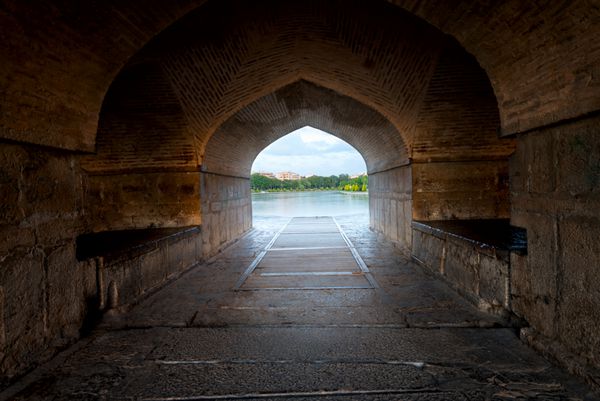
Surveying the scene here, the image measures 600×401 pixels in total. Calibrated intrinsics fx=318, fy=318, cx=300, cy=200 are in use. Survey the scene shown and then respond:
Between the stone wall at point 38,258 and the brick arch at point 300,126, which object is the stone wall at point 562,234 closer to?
the brick arch at point 300,126

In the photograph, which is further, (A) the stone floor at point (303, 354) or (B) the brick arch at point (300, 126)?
(B) the brick arch at point (300, 126)

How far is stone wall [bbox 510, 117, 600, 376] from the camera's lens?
6.42 ft

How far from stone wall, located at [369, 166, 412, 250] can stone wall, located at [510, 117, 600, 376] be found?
3156 mm

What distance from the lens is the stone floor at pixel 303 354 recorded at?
6.40 ft

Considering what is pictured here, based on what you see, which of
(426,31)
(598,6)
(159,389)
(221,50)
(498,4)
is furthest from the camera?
(221,50)

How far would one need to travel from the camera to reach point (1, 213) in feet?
6.94

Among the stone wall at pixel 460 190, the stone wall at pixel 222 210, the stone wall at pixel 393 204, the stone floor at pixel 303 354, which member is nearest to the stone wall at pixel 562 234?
the stone floor at pixel 303 354

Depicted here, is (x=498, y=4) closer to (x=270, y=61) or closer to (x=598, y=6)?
(x=598, y=6)

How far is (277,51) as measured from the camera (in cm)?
494

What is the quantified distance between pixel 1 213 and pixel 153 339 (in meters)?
1.42

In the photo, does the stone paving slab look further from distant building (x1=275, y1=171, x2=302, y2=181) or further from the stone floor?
distant building (x1=275, y1=171, x2=302, y2=181)

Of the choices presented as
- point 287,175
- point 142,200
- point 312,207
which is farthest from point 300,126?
point 287,175

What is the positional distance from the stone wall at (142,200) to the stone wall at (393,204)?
151 inches

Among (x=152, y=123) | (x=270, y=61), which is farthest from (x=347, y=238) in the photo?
(x=152, y=123)
